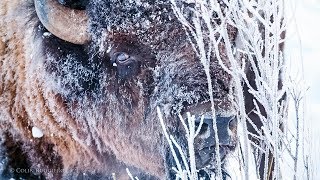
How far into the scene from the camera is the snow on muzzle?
12.2 ft

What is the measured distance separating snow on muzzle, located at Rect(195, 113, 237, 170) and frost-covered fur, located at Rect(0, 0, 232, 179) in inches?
6.8

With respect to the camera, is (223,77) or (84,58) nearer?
(223,77)

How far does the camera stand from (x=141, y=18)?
4.05m

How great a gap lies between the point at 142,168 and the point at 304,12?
571 centimetres

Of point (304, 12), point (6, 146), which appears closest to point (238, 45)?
point (6, 146)

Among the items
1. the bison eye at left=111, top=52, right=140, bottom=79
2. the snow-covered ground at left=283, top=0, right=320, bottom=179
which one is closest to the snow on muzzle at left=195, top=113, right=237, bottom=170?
the bison eye at left=111, top=52, right=140, bottom=79

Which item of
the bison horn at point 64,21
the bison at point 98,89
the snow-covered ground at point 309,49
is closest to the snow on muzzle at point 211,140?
the bison at point 98,89

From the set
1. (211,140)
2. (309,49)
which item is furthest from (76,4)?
(309,49)

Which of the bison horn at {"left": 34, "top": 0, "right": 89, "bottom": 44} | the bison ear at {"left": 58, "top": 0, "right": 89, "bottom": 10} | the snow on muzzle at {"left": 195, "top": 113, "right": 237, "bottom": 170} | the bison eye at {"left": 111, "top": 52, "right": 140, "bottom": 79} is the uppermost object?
the bison ear at {"left": 58, "top": 0, "right": 89, "bottom": 10}

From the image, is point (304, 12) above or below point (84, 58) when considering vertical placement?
below

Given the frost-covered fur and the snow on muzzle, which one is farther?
the frost-covered fur

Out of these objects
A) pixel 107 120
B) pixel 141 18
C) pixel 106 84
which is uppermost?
pixel 141 18

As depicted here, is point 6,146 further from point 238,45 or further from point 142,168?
point 238,45

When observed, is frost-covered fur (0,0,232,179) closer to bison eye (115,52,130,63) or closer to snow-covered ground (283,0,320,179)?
bison eye (115,52,130,63)
